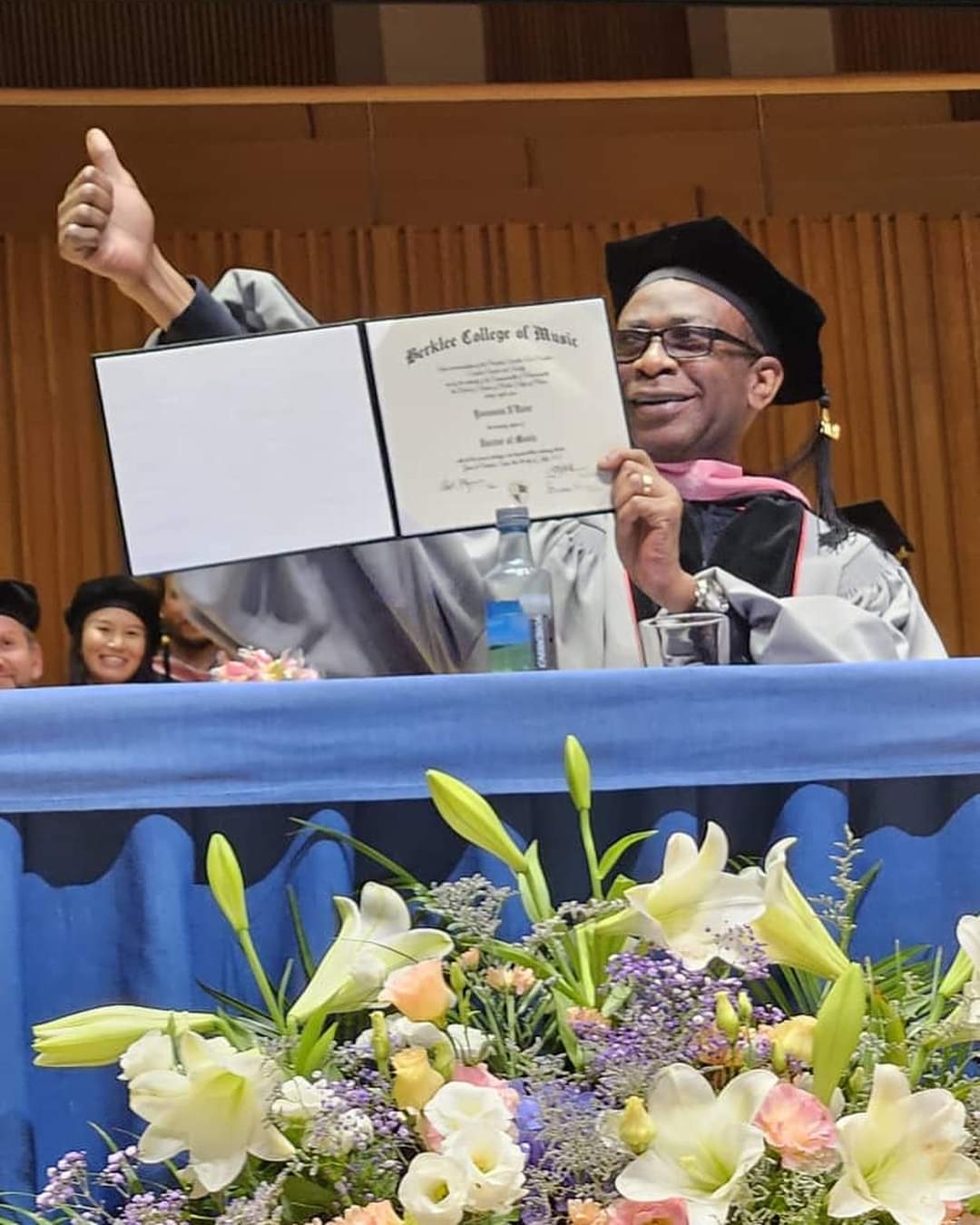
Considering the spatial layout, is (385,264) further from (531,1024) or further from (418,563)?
(531,1024)

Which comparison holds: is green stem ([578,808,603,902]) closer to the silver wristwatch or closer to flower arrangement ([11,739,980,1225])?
flower arrangement ([11,739,980,1225])

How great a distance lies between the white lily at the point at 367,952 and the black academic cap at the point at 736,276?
1.76 m

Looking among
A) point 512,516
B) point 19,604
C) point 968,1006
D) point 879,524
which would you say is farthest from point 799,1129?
point 879,524

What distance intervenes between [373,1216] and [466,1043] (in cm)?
14

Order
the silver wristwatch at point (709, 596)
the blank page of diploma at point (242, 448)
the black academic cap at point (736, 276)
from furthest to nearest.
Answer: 1. the black academic cap at point (736, 276)
2. the silver wristwatch at point (709, 596)
3. the blank page of diploma at point (242, 448)

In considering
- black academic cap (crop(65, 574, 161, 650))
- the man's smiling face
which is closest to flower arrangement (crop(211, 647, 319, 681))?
the man's smiling face

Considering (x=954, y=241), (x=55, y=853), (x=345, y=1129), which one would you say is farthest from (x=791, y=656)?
(x=954, y=241)

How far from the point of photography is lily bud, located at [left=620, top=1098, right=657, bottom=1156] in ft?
3.66

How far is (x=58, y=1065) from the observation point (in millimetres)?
1190

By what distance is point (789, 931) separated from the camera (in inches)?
47.9

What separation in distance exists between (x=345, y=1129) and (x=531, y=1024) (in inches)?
7.5

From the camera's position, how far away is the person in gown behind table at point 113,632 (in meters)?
4.18
